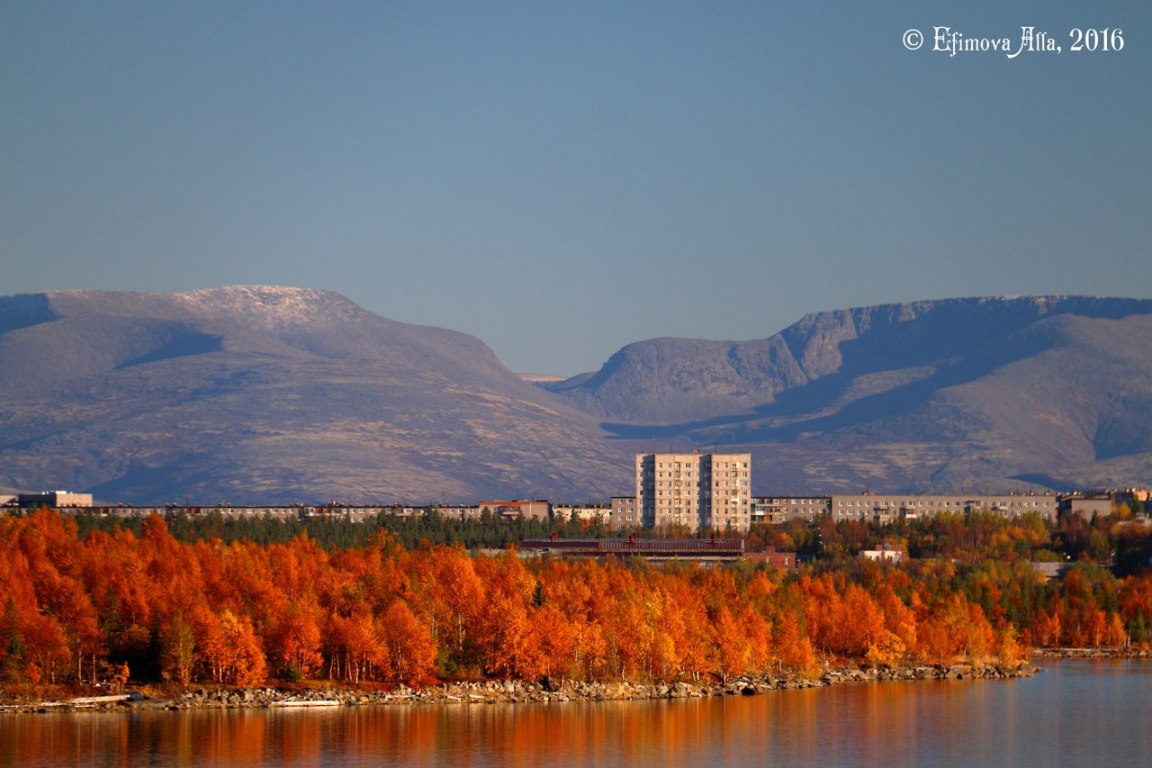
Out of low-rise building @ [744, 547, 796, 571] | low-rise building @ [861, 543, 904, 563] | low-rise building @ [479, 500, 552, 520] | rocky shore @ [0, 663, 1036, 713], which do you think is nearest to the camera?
rocky shore @ [0, 663, 1036, 713]

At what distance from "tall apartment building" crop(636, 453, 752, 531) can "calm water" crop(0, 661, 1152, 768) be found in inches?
4477

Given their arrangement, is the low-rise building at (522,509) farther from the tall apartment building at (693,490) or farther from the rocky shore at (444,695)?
the rocky shore at (444,695)

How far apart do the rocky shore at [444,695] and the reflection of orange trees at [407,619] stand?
42.3 inches

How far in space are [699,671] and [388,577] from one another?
14573 mm

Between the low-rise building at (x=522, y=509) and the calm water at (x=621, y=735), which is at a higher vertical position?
the low-rise building at (x=522, y=509)

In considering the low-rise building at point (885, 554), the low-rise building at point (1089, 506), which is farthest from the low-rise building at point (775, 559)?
the low-rise building at point (1089, 506)

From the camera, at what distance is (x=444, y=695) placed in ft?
241

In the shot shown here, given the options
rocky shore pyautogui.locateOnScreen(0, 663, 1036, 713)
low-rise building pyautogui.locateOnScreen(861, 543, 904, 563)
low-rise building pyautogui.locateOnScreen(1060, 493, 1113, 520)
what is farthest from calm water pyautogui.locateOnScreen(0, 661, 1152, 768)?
low-rise building pyautogui.locateOnScreen(1060, 493, 1113, 520)

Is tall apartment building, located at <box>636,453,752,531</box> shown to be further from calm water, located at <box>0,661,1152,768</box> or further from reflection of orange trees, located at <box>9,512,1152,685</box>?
calm water, located at <box>0,661,1152,768</box>

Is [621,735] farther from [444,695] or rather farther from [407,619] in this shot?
[407,619]

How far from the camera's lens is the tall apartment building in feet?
629

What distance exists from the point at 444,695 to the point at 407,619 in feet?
11.4

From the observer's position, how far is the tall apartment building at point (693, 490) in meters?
192

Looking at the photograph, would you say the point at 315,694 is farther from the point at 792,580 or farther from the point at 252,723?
the point at 792,580
